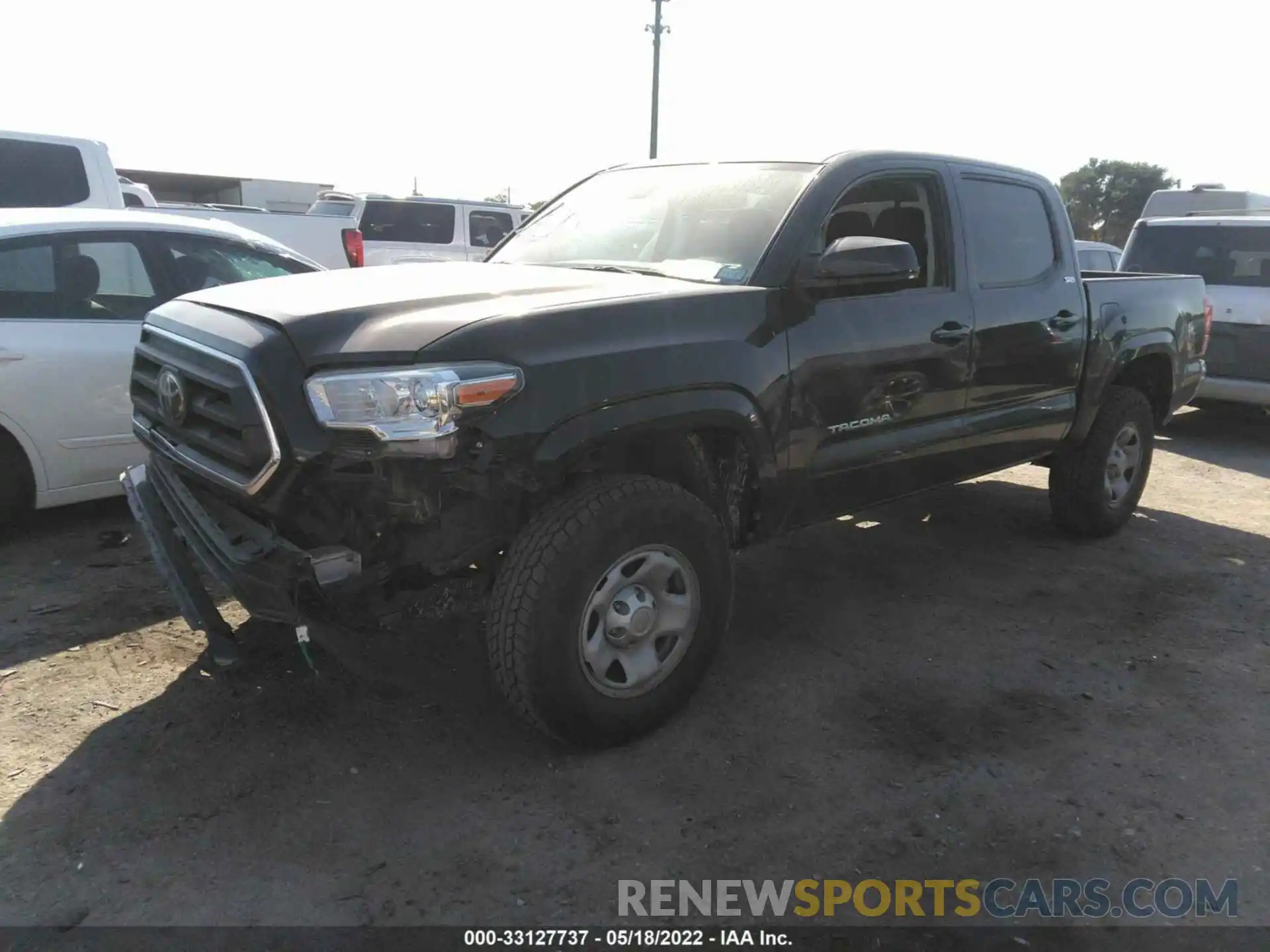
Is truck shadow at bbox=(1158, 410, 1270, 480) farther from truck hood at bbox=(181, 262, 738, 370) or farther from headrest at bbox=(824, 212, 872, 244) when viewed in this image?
truck hood at bbox=(181, 262, 738, 370)

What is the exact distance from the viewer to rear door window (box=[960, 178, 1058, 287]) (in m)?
4.21

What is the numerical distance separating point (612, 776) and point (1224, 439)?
316 inches

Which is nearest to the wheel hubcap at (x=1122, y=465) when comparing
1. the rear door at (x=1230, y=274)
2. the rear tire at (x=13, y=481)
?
the rear door at (x=1230, y=274)

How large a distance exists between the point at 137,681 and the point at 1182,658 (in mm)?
4094

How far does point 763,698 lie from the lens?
138 inches

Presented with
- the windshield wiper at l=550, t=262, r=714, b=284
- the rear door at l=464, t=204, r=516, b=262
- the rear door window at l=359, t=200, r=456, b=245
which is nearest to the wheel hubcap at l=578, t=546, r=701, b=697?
the windshield wiper at l=550, t=262, r=714, b=284

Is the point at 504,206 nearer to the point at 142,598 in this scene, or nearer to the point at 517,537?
the point at 142,598

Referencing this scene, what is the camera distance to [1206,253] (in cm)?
877

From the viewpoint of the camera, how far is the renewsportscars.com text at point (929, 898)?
2.45 metres

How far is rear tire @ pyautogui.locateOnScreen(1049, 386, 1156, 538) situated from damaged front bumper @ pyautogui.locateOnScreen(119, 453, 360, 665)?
408cm

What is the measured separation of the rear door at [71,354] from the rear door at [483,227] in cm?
932

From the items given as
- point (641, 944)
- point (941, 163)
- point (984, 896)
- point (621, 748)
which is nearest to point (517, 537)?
point (621, 748)

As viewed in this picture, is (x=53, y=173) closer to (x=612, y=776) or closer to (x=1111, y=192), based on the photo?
(x=612, y=776)

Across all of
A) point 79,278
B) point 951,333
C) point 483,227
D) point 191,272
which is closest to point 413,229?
point 483,227
